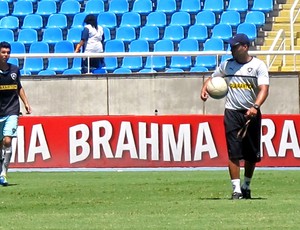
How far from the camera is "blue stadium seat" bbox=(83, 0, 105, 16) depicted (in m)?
26.1

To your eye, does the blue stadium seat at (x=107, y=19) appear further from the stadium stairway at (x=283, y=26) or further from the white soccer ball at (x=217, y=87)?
the white soccer ball at (x=217, y=87)

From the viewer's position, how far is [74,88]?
21.3 meters

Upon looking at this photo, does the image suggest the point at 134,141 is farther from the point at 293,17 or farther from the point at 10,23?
the point at 10,23

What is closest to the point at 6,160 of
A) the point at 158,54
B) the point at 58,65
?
the point at 158,54

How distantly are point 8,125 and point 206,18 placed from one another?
10895 mm

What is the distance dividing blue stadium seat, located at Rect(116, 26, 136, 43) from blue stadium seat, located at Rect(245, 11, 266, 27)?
2743mm

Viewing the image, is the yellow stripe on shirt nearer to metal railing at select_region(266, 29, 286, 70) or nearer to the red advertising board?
the red advertising board

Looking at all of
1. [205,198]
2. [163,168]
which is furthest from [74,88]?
[205,198]

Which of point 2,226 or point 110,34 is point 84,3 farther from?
point 2,226

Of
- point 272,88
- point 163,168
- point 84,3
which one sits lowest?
point 163,168

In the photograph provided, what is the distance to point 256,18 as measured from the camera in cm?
2492

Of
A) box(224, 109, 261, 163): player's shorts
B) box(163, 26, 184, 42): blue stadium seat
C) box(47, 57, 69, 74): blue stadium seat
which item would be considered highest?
box(163, 26, 184, 42): blue stadium seat

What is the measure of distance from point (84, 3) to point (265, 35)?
489 centimetres

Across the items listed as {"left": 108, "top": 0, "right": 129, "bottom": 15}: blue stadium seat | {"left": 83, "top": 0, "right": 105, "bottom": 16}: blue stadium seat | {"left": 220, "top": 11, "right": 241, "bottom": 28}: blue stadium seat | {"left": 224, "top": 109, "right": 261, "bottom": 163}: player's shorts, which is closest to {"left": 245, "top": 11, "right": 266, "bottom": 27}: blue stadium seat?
{"left": 220, "top": 11, "right": 241, "bottom": 28}: blue stadium seat
